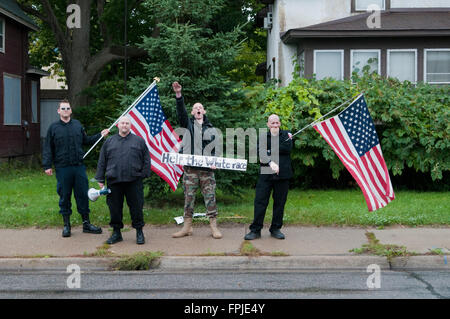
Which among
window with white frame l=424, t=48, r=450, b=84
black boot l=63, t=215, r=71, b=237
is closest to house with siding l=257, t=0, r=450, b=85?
window with white frame l=424, t=48, r=450, b=84

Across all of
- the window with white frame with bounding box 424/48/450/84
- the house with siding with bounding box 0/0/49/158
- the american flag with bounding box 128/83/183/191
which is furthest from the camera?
the house with siding with bounding box 0/0/49/158

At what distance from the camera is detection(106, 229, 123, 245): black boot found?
822 cm

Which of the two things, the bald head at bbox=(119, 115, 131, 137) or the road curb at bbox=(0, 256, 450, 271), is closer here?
the road curb at bbox=(0, 256, 450, 271)

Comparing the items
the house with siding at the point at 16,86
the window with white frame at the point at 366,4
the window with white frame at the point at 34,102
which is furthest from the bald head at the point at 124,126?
the window with white frame at the point at 34,102

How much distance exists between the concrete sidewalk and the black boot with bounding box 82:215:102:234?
0.33ft

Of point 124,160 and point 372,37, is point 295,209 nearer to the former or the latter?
point 124,160

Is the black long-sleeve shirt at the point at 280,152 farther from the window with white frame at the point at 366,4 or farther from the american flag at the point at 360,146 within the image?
the window with white frame at the point at 366,4

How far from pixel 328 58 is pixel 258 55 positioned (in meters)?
19.4

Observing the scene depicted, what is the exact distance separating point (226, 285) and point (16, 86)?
2026 centimetres

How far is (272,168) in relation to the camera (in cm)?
810

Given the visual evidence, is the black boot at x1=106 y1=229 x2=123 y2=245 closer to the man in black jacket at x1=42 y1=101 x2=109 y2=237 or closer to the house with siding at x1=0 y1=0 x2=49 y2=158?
the man in black jacket at x1=42 y1=101 x2=109 y2=237

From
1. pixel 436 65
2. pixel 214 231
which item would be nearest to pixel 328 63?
pixel 436 65
